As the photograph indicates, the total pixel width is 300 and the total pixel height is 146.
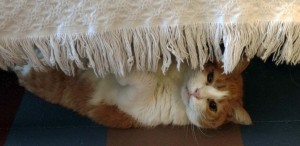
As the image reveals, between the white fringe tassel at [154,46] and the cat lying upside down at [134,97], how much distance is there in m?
0.21

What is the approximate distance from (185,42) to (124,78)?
0.89 ft

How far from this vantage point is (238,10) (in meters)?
0.85

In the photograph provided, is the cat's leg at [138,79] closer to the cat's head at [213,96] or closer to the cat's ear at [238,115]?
the cat's head at [213,96]

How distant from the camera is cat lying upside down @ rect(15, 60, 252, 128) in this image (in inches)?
45.5

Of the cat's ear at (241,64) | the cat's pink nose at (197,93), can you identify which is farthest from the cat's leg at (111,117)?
the cat's ear at (241,64)

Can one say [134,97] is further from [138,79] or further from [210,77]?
[210,77]

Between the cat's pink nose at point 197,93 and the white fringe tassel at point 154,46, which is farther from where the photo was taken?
the cat's pink nose at point 197,93

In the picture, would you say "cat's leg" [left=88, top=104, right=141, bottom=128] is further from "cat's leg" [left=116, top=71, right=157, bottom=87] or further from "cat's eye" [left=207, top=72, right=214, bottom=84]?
"cat's eye" [left=207, top=72, right=214, bottom=84]

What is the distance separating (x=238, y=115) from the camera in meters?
1.17

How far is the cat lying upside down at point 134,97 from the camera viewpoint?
116cm

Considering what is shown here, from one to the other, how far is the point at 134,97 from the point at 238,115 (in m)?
0.33

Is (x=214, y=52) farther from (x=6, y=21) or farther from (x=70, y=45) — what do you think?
(x=6, y=21)

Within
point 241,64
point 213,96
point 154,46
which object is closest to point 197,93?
point 213,96

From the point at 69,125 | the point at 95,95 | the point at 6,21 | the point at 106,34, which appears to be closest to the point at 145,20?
the point at 106,34
